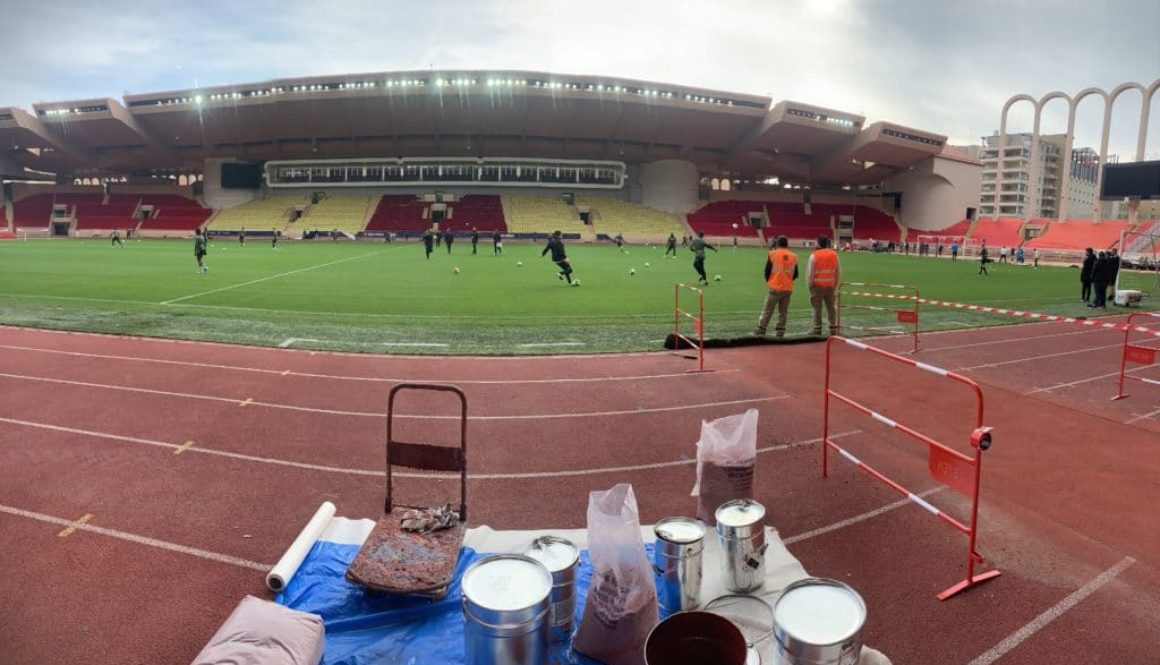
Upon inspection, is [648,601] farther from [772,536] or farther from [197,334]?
[197,334]

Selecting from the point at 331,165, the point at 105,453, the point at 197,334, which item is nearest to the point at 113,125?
the point at 331,165

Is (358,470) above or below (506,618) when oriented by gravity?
below

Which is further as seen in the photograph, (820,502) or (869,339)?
(869,339)

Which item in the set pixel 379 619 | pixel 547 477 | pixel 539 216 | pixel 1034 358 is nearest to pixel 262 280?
pixel 547 477

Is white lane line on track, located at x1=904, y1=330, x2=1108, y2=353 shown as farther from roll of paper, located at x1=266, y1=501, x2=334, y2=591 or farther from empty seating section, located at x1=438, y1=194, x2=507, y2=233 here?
empty seating section, located at x1=438, y1=194, x2=507, y2=233

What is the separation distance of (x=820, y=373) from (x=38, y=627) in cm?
1009

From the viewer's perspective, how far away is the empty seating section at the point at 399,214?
61.7 m

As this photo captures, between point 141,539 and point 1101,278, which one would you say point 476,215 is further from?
point 141,539

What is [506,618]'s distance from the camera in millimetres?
3180

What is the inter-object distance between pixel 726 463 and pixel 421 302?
14755 millimetres

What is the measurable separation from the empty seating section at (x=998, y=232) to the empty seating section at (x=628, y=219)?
29241 mm

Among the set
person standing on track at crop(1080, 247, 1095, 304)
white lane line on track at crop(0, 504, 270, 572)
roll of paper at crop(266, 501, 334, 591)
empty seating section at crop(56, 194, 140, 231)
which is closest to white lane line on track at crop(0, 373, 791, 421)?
roll of paper at crop(266, 501, 334, 591)

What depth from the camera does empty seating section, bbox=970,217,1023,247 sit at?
59812 mm

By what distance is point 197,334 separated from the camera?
13078 mm
